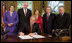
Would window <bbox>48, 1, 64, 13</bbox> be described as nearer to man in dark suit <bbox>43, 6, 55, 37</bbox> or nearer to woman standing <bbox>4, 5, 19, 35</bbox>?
man in dark suit <bbox>43, 6, 55, 37</bbox>

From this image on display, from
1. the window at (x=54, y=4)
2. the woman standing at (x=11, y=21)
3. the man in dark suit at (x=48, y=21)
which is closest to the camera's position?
the woman standing at (x=11, y=21)

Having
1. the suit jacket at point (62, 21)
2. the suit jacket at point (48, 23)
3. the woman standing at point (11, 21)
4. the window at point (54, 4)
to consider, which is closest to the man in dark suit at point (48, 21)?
the suit jacket at point (48, 23)

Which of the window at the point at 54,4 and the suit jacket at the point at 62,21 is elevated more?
the window at the point at 54,4

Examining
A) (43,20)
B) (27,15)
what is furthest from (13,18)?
(43,20)

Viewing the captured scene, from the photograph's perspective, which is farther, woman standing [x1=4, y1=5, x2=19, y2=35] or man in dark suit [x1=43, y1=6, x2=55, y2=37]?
man in dark suit [x1=43, y1=6, x2=55, y2=37]

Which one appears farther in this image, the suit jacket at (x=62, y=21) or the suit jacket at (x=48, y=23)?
the suit jacket at (x=48, y=23)

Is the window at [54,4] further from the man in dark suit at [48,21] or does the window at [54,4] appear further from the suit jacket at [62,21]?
the suit jacket at [62,21]

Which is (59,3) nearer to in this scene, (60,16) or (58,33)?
(60,16)

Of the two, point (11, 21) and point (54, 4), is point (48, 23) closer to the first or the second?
point (11, 21)

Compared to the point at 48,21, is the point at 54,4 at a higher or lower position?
higher

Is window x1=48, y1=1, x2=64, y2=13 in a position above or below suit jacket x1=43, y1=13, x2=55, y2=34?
above

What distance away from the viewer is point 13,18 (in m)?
4.16

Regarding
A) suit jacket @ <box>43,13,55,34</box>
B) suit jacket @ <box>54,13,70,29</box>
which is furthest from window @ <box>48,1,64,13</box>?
suit jacket @ <box>54,13,70,29</box>

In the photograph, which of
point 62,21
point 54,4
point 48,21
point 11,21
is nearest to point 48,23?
point 48,21
